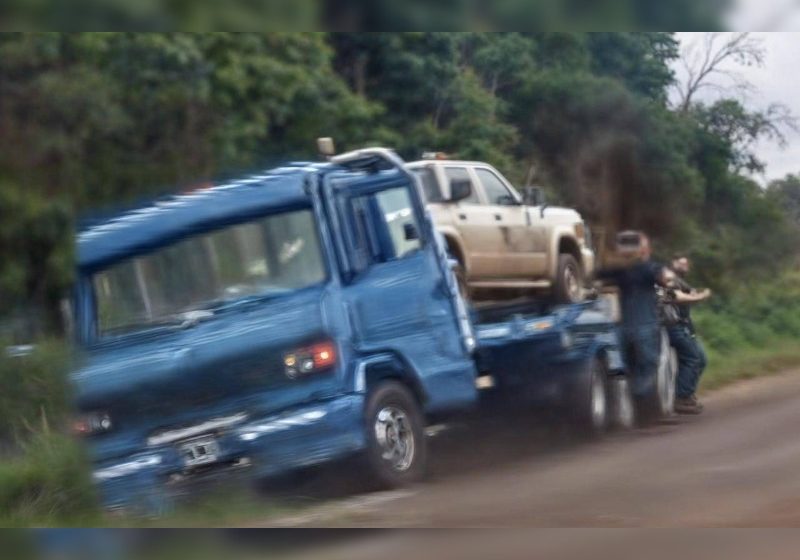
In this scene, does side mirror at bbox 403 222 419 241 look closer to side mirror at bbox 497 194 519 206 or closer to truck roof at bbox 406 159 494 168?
truck roof at bbox 406 159 494 168

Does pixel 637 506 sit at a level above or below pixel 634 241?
below

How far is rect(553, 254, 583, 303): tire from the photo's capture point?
6.69 metres

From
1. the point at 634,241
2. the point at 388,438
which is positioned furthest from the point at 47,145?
the point at 634,241

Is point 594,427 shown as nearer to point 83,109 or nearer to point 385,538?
point 385,538

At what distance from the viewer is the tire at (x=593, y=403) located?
22.4 feet

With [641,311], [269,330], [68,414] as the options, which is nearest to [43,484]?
[68,414]

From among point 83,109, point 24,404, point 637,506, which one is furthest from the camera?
point 24,404

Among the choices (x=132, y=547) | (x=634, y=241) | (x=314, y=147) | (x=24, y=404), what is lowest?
(x=132, y=547)

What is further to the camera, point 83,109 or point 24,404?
point 24,404

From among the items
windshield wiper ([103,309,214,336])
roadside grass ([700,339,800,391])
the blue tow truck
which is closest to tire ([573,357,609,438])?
the blue tow truck

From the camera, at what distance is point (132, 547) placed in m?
6.67

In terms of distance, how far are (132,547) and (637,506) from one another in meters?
2.16

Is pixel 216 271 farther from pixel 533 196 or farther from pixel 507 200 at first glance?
pixel 533 196

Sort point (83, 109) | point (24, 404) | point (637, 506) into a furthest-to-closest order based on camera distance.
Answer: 1. point (24, 404)
2. point (83, 109)
3. point (637, 506)
